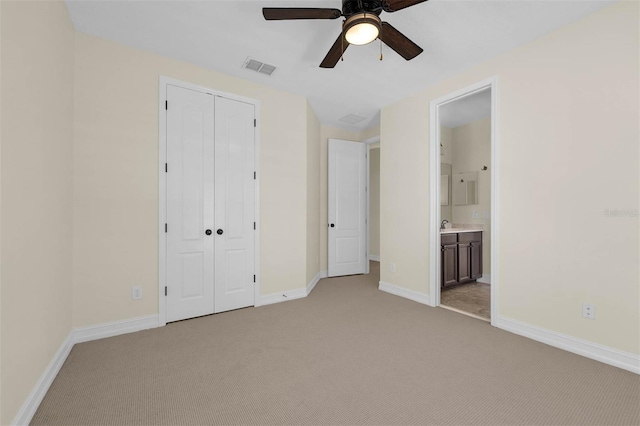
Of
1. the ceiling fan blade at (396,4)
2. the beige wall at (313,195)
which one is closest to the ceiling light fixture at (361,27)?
the ceiling fan blade at (396,4)

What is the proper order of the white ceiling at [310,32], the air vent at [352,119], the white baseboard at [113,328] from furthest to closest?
the air vent at [352,119]
the white baseboard at [113,328]
the white ceiling at [310,32]

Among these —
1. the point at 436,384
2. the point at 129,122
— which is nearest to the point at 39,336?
the point at 129,122

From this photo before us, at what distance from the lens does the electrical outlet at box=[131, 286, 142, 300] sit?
9.07 ft

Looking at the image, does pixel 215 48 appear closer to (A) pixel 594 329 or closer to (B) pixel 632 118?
(B) pixel 632 118

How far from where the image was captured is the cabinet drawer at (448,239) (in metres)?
4.02

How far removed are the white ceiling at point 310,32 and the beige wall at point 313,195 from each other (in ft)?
3.13

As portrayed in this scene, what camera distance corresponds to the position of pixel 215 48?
280 cm

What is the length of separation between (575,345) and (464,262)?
83.2 inches

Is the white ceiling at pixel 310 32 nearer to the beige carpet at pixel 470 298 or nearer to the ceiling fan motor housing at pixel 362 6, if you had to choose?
the ceiling fan motor housing at pixel 362 6

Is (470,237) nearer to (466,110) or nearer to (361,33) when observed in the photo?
(466,110)

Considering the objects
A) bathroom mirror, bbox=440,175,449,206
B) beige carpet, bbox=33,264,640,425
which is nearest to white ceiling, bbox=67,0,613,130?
bathroom mirror, bbox=440,175,449,206

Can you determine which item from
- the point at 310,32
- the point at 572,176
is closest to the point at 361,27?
the point at 310,32

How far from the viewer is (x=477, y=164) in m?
4.93

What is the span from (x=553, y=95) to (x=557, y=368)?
7.22 feet
